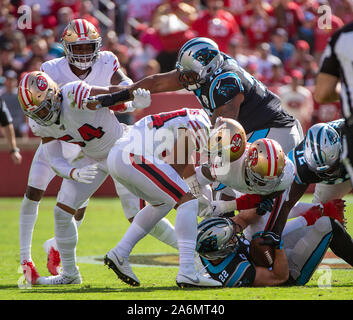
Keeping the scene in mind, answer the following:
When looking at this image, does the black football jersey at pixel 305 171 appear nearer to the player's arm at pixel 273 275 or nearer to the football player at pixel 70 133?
the player's arm at pixel 273 275

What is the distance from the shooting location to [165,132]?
207 inches

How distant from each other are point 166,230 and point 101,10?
901 centimetres

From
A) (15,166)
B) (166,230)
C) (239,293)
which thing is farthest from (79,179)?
(15,166)

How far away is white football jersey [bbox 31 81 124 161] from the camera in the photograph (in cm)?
566

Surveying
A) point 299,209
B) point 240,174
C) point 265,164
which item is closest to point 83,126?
point 240,174

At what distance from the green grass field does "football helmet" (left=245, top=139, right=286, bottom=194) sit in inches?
30.4

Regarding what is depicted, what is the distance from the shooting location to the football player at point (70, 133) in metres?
5.60

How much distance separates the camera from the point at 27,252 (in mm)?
6324

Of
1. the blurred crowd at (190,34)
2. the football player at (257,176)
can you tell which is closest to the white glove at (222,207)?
the football player at (257,176)

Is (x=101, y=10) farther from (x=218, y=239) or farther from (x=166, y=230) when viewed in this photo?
(x=218, y=239)

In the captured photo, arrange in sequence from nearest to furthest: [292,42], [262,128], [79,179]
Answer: [79,179]
[262,128]
[292,42]

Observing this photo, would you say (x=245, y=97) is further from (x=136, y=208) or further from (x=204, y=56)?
(x=136, y=208)

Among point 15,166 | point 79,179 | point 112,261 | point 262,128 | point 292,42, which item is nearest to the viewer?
point 112,261

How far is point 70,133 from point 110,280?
1.30 m
